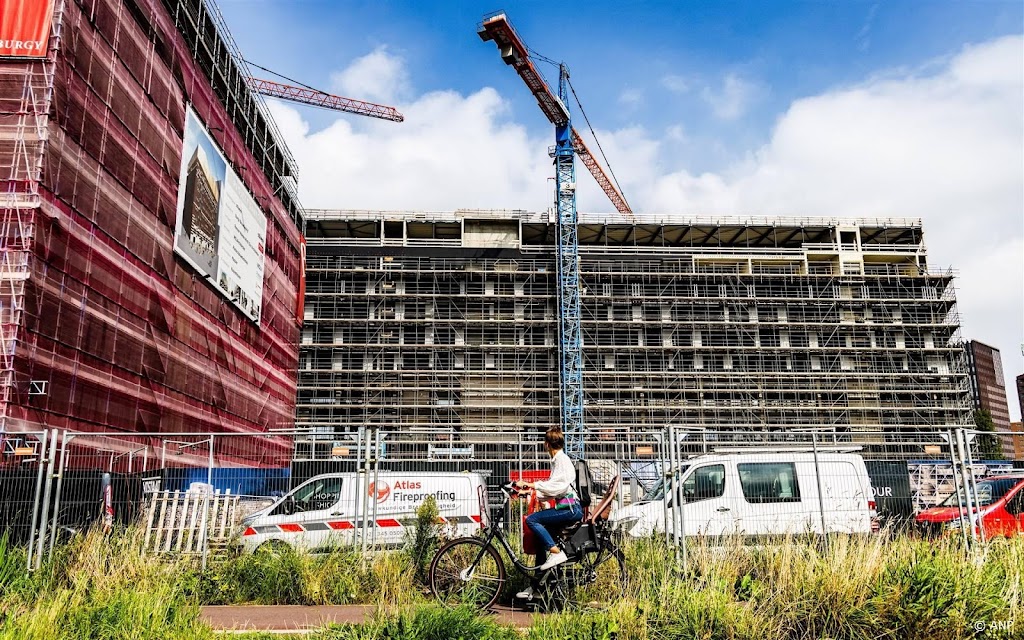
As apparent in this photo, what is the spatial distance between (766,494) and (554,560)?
5047 millimetres

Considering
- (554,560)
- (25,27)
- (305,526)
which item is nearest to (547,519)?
(554,560)

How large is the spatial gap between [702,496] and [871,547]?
405 centimetres

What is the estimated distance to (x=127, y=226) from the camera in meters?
20.3

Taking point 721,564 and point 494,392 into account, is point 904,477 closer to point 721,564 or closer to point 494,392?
point 721,564

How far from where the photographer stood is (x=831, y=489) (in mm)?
11156

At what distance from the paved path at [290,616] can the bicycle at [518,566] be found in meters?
0.26

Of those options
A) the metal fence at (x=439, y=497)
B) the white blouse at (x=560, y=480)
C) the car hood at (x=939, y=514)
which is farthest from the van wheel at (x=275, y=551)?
the car hood at (x=939, y=514)

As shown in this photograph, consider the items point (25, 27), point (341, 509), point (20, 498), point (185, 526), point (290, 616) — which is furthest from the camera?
point (25, 27)

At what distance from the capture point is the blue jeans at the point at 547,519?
708 centimetres

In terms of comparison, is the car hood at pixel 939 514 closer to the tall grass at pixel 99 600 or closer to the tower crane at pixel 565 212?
the tall grass at pixel 99 600

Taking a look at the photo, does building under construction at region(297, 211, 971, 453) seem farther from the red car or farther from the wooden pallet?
the wooden pallet

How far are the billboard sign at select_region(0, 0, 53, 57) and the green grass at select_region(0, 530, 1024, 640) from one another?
13364 millimetres

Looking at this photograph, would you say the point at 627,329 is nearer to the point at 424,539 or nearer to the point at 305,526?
the point at 305,526

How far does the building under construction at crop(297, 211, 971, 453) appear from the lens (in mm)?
51719
